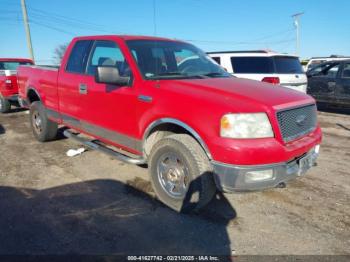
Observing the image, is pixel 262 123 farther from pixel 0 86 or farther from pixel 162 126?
pixel 0 86

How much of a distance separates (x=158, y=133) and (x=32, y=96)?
149 inches

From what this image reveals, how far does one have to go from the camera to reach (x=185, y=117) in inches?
123

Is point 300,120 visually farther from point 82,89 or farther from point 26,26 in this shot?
point 26,26

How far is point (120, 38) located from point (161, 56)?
60cm

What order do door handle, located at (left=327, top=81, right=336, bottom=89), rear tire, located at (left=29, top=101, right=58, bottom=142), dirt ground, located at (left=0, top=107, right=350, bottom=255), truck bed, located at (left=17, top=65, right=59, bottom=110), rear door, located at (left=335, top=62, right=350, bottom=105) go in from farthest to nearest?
1. door handle, located at (left=327, top=81, right=336, bottom=89)
2. rear door, located at (left=335, top=62, right=350, bottom=105)
3. rear tire, located at (left=29, top=101, right=58, bottom=142)
4. truck bed, located at (left=17, top=65, right=59, bottom=110)
5. dirt ground, located at (left=0, top=107, right=350, bottom=255)

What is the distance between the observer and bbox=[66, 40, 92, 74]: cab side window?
4652mm

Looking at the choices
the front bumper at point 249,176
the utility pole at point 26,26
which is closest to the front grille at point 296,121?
the front bumper at point 249,176

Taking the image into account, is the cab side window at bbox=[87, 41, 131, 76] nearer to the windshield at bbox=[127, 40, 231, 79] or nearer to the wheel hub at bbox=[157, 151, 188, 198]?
the windshield at bbox=[127, 40, 231, 79]

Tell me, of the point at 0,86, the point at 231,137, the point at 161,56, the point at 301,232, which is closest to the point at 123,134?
the point at 161,56

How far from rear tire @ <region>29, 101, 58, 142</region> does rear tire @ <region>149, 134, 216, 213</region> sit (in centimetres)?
317

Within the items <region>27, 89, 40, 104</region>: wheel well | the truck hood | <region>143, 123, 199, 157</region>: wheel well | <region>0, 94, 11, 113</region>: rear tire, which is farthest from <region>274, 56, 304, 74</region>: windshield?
Answer: <region>0, 94, 11, 113</region>: rear tire

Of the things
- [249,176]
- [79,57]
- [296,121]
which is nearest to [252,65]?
[79,57]

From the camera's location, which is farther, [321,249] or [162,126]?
[162,126]

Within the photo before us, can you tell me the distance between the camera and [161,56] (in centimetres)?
413
